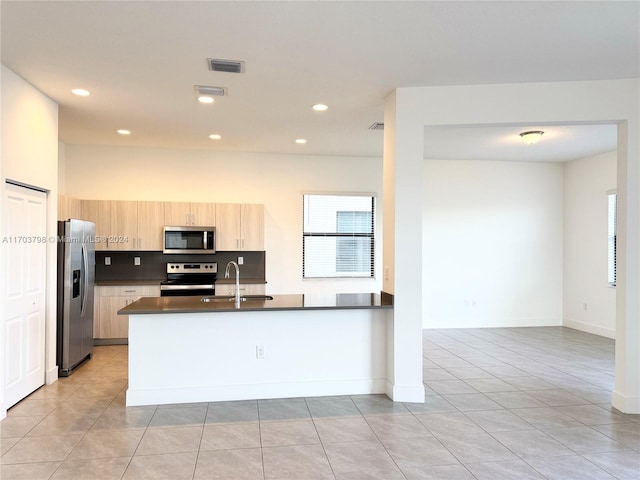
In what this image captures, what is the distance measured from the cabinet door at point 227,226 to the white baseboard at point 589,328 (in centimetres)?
586

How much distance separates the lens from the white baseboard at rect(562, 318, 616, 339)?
262 inches

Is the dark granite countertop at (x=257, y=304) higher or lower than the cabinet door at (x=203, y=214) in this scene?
lower

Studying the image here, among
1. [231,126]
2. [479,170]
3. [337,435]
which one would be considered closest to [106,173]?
[231,126]

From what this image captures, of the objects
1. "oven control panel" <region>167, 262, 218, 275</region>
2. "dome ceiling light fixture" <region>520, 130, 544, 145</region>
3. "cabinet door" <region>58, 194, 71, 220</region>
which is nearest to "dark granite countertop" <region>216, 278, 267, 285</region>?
"oven control panel" <region>167, 262, 218, 275</region>

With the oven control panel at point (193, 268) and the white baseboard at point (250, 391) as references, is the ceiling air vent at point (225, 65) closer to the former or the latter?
the white baseboard at point (250, 391)

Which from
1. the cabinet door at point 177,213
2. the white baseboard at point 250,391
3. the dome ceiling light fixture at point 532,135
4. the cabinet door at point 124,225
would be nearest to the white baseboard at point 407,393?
the white baseboard at point 250,391

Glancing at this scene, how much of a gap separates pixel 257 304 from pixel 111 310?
300 centimetres

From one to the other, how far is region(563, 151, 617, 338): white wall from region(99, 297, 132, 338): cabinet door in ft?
23.6

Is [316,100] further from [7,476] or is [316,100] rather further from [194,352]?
[7,476]

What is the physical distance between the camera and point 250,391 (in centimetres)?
390

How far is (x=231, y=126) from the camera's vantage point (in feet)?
17.1

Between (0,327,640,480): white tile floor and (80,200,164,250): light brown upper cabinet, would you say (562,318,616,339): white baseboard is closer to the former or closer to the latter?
(0,327,640,480): white tile floor

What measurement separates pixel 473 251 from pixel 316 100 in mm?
4476

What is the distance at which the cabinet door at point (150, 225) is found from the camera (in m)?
6.09
